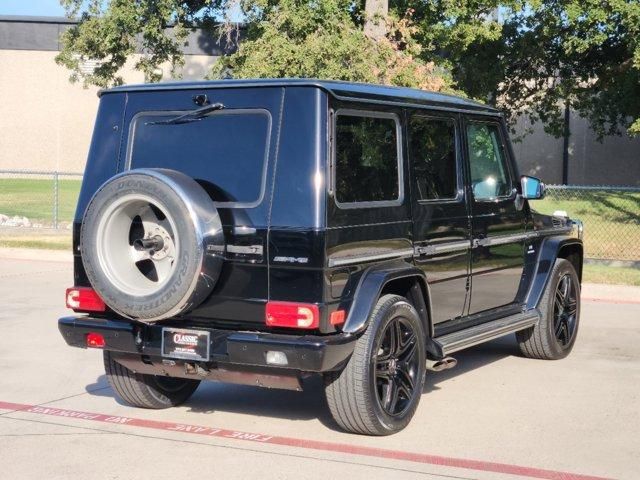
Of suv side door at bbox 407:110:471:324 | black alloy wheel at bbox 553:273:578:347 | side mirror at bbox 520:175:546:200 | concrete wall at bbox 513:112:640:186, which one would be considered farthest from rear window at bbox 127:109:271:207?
concrete wall at bbox 513:112:640:186

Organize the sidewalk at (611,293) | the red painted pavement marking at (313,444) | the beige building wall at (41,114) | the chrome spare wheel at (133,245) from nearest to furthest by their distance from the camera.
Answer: the red painted pavement marking at (313,444) < the chrome spare wheel at (133,245) < the sidewalk at (611,293) < the beige building wall at (41,114)

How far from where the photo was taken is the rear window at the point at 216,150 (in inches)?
247

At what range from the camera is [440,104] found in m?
7.55

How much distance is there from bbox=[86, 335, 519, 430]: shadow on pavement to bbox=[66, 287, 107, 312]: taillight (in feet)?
3.20

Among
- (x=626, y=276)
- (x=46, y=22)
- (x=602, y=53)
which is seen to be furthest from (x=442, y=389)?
(x=46, y=22)

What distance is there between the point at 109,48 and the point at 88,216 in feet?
67.2

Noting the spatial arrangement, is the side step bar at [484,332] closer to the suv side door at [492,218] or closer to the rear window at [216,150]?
the suv side door at [492,218]

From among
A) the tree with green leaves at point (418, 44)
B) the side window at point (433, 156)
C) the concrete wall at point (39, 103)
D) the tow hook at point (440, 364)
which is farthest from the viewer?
the concrete wall at point (39, 103)

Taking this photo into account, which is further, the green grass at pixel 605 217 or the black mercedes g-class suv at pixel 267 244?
the green grass at pixel 605 217

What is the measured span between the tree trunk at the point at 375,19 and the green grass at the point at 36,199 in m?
8.65

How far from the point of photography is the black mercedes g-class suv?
6.06 metres

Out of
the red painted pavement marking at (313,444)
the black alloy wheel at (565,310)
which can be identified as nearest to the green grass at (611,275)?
the black alloy wheel at (565,310)

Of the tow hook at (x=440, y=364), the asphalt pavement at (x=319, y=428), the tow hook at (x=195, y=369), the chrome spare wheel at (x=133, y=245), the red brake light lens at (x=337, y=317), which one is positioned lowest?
the asphalt pavement at (x=319, y=428)

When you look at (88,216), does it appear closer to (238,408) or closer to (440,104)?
(238,408)
